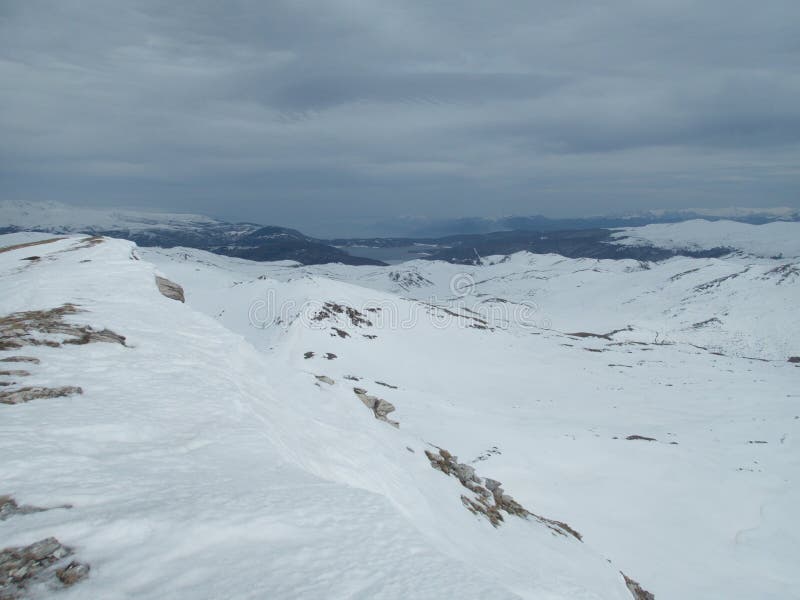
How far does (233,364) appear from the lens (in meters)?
14.7

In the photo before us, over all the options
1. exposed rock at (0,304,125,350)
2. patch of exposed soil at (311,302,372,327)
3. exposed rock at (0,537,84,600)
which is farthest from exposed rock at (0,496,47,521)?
patch of exposed soil at (311,302,372,327)

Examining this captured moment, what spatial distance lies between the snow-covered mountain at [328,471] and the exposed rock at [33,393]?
0.14ft

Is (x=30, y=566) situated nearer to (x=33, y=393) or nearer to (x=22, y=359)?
(x=33, y=393)

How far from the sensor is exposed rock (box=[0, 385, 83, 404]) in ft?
26.2

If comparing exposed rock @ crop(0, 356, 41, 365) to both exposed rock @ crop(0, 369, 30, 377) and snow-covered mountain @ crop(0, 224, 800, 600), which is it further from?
exposed rock @ crop(0, 369, 30, 377)

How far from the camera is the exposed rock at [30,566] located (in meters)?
3.98

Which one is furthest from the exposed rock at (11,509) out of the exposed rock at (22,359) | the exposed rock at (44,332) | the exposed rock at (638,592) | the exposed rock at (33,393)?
the exposed rock at (638,592)

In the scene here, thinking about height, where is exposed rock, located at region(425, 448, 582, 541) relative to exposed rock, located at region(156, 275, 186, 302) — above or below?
below

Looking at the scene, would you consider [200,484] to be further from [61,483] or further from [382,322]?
[382,322]

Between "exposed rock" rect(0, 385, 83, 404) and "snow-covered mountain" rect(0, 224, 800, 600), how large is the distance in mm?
41

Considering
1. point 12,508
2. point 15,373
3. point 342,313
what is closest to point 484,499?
point 12,508

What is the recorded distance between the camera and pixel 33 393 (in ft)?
27.5

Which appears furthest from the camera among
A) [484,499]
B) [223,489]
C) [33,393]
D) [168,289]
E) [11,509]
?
[168,289]

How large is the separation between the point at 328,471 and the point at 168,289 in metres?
17.9
